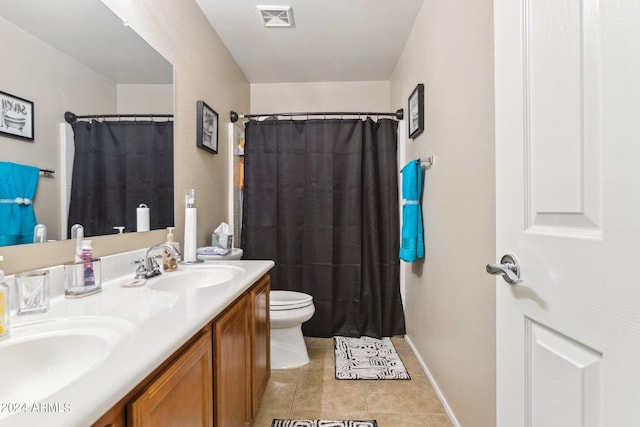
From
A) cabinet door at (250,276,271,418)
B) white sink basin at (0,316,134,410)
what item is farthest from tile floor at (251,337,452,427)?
white sink basin at (0,316,134,410)

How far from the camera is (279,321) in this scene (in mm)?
1931

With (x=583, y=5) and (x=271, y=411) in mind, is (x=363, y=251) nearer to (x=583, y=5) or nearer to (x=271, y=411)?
(x=271, y=411)

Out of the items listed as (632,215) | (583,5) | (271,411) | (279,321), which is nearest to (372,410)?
(271,411)

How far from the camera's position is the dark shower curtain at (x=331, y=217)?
97.9 inches

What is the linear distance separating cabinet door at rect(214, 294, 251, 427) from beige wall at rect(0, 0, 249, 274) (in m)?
0.58

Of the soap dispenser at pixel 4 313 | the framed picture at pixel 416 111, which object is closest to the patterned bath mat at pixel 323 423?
the soap dispenser at pixel 4 313

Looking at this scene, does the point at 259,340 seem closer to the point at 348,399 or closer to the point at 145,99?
the point at 348,399

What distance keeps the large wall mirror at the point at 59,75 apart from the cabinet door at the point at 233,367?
630mm

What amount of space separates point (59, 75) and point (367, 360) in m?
2.21

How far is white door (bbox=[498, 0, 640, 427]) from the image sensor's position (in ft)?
1.55

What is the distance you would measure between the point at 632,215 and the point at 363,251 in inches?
82.1

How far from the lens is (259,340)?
4.84 feet

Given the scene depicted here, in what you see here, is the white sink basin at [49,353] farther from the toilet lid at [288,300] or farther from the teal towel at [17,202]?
the toilet lid at [288,300]

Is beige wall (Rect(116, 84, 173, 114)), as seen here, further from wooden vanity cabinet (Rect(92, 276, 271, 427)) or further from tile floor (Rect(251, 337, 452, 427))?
tile floor (Rect(251, 337, 452, 427))
